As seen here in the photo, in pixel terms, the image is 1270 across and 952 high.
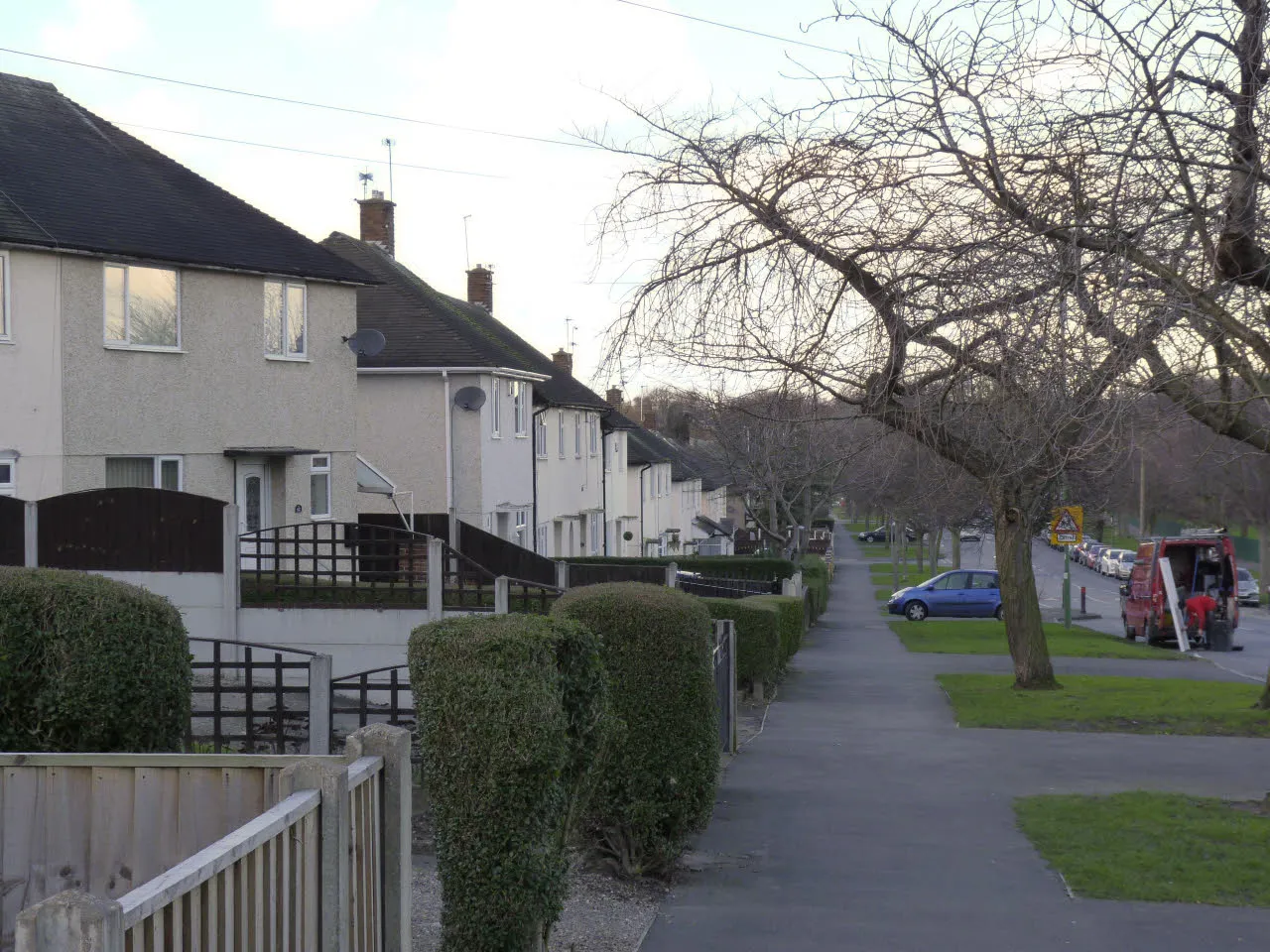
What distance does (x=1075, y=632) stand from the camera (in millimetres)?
34062

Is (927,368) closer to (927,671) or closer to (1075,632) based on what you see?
(927,671)

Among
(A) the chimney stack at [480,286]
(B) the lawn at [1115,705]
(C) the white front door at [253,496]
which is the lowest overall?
(B) the lawn at [1115,705]

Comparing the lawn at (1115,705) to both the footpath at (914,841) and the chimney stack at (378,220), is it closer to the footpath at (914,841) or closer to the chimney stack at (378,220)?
the footpath at (914,841)

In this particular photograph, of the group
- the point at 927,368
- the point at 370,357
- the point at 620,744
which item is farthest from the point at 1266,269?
the point at 370,357

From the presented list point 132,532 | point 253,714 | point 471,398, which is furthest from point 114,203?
point 253,714

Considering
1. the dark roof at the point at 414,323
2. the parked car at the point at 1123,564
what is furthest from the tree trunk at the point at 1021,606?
the parked car at the point at 1123,564

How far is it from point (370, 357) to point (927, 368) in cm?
2027

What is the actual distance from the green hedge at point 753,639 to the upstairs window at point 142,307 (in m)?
8.84

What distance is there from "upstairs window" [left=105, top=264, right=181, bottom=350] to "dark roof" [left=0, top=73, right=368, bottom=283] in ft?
1.12

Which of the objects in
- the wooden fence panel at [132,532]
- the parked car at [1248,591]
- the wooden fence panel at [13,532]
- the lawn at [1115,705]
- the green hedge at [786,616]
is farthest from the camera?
the parked car at [1248,591]

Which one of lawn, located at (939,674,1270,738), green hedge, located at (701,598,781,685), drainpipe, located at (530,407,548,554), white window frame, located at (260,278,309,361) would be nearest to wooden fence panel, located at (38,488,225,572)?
white window frame, located at (260,278,309,361)

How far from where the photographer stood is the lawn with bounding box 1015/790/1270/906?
8156mm

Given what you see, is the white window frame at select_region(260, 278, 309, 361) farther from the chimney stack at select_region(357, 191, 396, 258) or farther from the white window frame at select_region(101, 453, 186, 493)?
the chimney stack at select_region(357, 191, 396, 258)

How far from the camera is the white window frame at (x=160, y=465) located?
19.1 metres
